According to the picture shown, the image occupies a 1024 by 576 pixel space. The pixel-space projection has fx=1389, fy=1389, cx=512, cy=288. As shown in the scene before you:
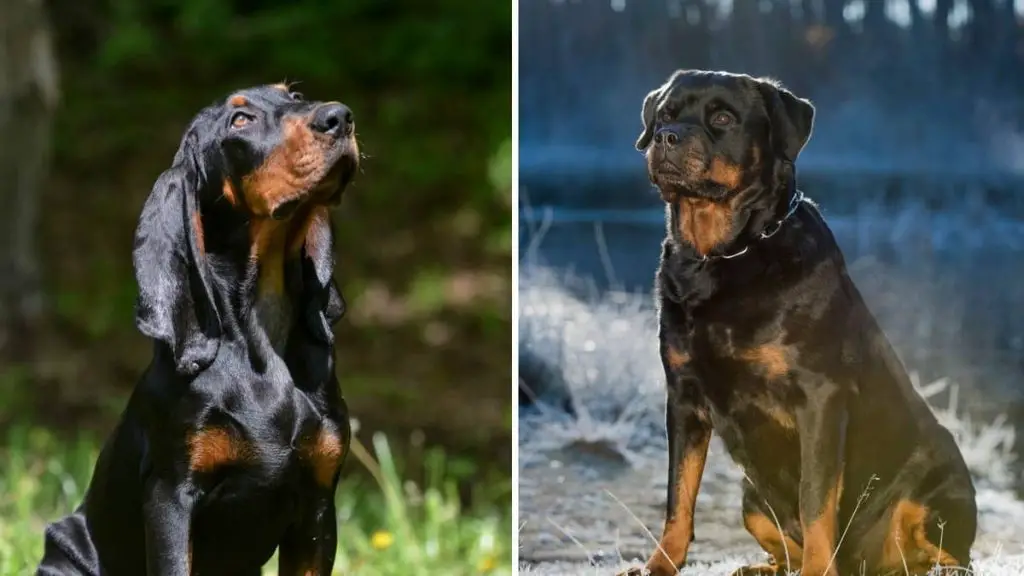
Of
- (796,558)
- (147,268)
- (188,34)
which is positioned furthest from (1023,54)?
(188,34)

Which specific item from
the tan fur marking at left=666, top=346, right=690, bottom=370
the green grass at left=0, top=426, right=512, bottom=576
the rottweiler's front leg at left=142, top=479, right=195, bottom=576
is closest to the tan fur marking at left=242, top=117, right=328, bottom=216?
the rottweiler's front leg at left=142, top=479, right=195, bottom=576

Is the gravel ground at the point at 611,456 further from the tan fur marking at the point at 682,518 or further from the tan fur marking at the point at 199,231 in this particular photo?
the tan fur marking at the point at 199,231

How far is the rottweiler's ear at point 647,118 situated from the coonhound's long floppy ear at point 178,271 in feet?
3.92

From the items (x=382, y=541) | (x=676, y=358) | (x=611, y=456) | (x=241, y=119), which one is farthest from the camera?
(x=382, y=541)

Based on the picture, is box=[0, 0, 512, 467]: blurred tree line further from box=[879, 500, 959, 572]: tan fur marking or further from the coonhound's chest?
the coonhound's chest

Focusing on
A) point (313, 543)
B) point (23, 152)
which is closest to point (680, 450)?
point (313, 543)

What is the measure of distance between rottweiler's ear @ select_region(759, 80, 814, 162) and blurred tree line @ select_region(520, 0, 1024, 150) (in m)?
0.20

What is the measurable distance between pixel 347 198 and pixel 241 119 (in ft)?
16.7

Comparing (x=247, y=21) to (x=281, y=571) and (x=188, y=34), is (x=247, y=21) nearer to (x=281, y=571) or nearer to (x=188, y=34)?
(x=188, y=34)

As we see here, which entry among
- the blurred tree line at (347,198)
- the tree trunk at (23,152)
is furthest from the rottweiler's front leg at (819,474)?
the tree trunk at (23,152)

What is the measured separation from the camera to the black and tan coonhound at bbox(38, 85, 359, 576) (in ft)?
10.6

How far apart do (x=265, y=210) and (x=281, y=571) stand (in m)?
0.93

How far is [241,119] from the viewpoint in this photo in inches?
131

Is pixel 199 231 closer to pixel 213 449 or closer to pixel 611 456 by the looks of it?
pixel 213 449
